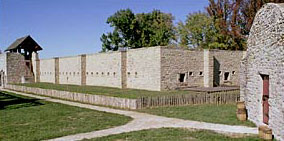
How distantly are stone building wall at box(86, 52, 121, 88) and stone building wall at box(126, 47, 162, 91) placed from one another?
1.38 meters

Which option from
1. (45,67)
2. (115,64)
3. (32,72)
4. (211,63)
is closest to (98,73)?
(115,64)

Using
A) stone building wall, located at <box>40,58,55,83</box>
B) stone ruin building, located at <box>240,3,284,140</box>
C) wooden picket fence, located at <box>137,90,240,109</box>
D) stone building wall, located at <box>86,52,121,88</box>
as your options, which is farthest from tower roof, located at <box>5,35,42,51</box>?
stone ruin building, located at <box>240,3,284,140</box>

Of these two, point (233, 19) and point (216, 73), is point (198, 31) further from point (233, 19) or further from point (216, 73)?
point (216, 73)

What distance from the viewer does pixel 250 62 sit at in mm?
11797

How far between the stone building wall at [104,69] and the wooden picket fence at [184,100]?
11245 millimetres

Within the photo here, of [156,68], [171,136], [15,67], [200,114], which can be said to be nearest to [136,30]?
[15,67]

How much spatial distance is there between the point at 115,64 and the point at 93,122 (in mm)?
16000

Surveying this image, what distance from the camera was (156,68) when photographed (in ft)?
74.8

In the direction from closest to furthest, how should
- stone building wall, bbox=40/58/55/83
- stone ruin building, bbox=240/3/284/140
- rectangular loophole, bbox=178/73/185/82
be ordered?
stone ruin building, bbox=240/3/284/140 → rectangular loophole, bbox=178/73/185/82 → stone building wall, bbox=40/58/55/83

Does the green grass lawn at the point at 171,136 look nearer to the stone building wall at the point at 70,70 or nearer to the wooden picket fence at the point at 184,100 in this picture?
the wooden picket fence at the point at 184,100

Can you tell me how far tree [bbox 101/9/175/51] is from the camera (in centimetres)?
4944

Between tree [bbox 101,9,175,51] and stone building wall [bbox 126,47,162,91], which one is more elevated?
tree [bbox 101,9,175,51]

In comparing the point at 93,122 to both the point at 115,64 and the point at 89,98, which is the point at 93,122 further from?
the point at 115,64

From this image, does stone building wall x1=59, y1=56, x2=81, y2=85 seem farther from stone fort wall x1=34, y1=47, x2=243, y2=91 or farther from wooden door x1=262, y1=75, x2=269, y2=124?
wooden door x1=262, y1=75, x2=269, y2=124
